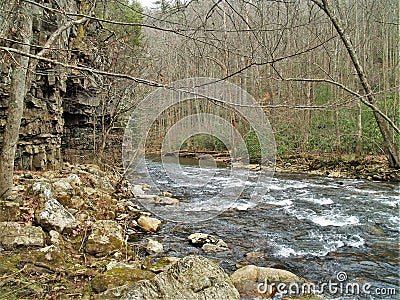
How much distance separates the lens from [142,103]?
34.2 ft

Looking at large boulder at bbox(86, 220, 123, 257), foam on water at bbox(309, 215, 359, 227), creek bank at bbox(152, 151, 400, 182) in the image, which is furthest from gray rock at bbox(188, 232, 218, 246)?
creek bank at bbox(152, 151, 400, 182)

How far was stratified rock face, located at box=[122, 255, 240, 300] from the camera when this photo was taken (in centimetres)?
245

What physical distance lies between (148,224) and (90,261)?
237 cm

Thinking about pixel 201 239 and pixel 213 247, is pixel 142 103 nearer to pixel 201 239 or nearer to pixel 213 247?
pixel 201 239

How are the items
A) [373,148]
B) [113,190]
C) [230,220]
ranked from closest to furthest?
[230,220]
[113,190]
[373,148]

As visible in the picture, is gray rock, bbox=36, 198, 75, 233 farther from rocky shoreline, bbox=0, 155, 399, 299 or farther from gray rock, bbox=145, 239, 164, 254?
gray rock, bbox=145, 239, 164, 254

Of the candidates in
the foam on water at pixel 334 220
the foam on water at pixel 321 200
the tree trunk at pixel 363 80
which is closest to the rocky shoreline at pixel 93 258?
the tree trunk at pixel 363 80

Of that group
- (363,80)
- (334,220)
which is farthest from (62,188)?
(334,220)

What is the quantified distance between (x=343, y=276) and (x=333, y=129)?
44.9 feet

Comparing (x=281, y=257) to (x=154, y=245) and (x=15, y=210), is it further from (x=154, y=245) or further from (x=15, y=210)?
(x=15, y=210)

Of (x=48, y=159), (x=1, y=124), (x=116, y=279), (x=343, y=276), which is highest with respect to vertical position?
(x=1, y=124)

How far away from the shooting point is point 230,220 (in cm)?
668

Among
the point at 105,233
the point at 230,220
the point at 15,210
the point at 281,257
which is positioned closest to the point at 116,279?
the point at 105,233

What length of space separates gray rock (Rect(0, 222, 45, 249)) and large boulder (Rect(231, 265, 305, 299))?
217 centimetres
